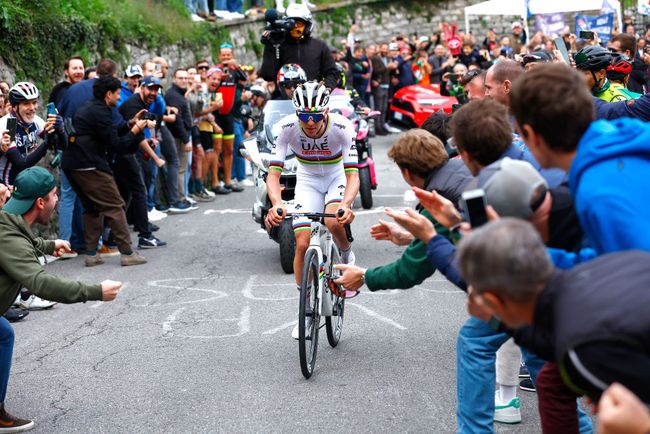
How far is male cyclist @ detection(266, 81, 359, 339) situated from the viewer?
7.44 meters

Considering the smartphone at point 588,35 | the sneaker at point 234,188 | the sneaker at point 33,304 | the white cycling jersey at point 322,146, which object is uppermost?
the smartphone at point 588,35

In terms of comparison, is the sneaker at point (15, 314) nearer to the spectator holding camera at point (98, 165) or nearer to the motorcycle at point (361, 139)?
the spectator holding camera at point (98, 165)

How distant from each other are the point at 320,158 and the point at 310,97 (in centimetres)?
59

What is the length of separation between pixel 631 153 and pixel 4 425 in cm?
405

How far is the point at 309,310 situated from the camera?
6.56 m

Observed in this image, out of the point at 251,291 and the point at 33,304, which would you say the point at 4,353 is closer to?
the point at 33,304

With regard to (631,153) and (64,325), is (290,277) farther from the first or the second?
(631,153)

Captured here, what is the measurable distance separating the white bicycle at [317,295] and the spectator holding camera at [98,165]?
408cm

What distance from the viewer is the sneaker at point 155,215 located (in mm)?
13930

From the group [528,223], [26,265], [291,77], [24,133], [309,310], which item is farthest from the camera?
[291,77]

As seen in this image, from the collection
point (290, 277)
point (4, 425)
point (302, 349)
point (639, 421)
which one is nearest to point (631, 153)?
point (639, 421)

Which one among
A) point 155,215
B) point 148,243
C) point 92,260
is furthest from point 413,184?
point 155,215

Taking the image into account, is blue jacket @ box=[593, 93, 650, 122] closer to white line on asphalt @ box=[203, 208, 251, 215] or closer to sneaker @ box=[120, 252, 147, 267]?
sneaker @ box=[120, 252, 147, 267]

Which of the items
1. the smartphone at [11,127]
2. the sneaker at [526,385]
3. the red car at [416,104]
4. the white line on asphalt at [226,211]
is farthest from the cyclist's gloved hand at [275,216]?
the red car at [416,104]
